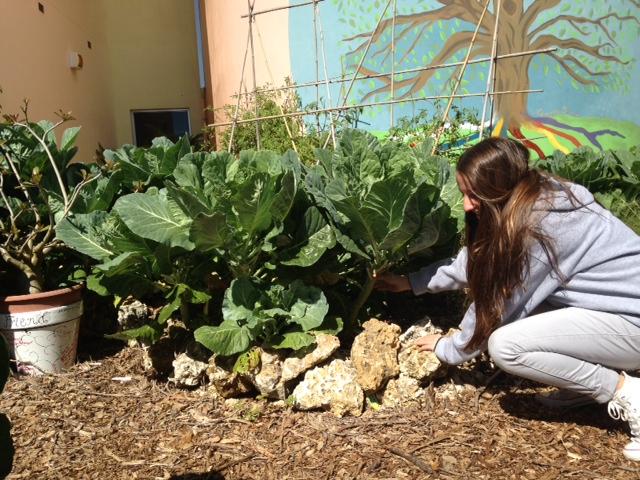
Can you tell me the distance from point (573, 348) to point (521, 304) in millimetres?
238

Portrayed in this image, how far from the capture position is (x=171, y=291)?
2.45 meters

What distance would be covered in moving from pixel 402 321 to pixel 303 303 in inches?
26.8

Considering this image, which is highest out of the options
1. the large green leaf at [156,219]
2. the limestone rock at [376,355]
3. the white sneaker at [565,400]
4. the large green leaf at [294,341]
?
the large green leaf at [156,219]

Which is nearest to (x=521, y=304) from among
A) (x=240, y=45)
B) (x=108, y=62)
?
(x=240, y=45)

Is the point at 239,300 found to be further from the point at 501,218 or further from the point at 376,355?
the point at 501,218

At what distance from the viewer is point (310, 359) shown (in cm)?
227

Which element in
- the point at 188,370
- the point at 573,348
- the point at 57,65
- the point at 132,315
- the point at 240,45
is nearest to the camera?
the point at 573,348

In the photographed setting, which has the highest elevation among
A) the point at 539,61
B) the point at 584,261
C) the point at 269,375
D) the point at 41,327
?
the point at 539,61

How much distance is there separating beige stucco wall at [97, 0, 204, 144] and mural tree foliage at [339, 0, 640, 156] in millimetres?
4484

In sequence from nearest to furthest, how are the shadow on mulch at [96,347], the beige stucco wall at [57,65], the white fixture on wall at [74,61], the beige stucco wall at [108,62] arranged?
the shadow on mulch at [96,347] < the beige stucco wall at [57,65] < the beige stucco wall at [108,62] < the white fixture on wall at [74,61]

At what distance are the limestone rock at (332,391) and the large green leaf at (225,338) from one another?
0.98 feet

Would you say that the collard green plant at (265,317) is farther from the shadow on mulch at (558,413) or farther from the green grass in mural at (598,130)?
the green grass in mural at (598,130)

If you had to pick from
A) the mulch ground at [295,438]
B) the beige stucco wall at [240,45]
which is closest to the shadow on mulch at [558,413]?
the mulch ground at [295,438]

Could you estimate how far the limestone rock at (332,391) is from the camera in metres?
2.25
